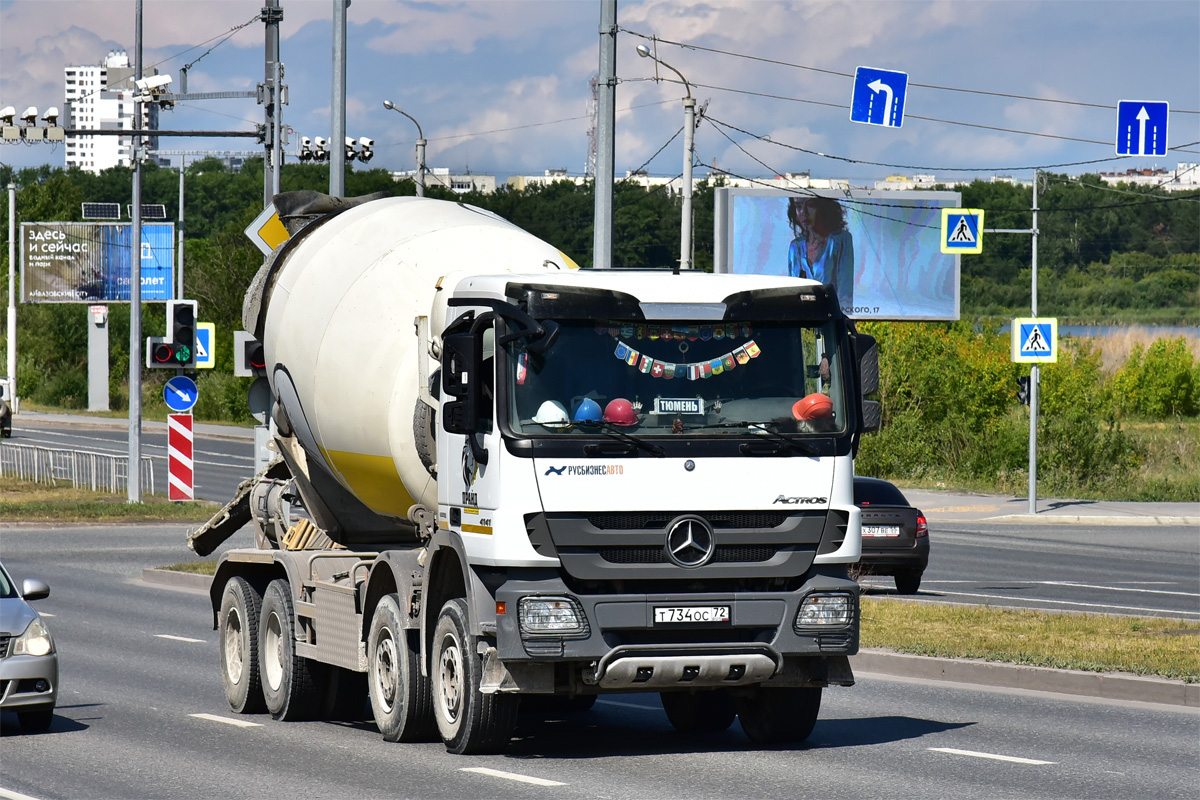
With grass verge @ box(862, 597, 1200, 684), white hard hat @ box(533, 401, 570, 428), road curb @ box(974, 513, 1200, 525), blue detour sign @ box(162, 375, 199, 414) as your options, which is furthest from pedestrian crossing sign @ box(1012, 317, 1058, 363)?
white hard hat @ box(533, 401, 570, 428)

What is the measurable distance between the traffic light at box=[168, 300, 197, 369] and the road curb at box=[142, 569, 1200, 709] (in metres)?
17.3

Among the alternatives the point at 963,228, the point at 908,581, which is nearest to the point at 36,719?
the point at 908,581

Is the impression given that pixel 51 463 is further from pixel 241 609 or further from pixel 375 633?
pixel 375 633

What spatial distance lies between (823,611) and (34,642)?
531 cm

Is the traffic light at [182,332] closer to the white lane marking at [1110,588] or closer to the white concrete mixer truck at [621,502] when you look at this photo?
the white lane marking at [1110,588]

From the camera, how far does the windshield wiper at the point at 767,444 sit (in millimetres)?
10148

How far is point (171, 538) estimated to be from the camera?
98.8 feet

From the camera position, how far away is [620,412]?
1006 cm

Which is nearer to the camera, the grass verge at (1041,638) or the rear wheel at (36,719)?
the rear wheel at (36,719)

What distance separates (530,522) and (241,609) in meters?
4.33

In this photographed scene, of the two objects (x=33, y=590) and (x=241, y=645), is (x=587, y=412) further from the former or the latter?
(x=241, y=645)

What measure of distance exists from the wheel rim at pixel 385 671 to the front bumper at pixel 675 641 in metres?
1.50

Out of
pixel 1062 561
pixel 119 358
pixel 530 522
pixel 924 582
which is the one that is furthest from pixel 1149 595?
pixel 119 358

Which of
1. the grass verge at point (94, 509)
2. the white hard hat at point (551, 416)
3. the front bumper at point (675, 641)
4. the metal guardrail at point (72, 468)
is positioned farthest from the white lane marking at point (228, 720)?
the metal guardrail at point (72, 468)
